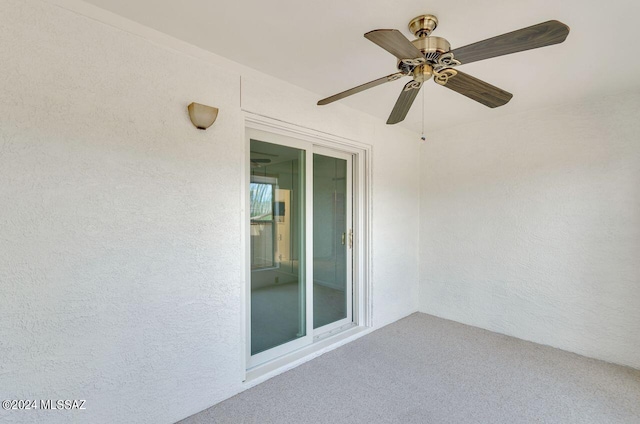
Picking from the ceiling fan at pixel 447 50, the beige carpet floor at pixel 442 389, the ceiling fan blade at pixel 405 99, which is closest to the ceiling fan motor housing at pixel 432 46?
the ceiling fan at pixel 447 50

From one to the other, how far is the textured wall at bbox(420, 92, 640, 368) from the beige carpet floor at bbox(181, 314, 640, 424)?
38 cm

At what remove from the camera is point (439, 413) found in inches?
77.5

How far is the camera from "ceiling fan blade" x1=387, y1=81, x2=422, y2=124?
5.50 ft

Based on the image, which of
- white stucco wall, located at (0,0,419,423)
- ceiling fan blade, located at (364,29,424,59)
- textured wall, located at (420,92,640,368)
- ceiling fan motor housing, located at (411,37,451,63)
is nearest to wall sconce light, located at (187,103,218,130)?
white stucco wall, located at (0,0,419,423)

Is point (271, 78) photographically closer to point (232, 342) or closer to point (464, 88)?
point (464, 88)

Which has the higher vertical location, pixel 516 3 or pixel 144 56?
pixel 516 3

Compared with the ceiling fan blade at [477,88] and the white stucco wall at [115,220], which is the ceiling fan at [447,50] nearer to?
the ceiling fan blade at [477,88]

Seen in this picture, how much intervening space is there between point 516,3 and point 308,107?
1618 millimetres

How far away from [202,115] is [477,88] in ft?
5.72

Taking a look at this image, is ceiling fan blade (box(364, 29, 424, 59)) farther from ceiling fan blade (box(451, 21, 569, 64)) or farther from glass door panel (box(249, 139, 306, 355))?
glass door panel (box(249, 139, 306, 355))

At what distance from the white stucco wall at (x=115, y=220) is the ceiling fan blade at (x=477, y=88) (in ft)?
4.61

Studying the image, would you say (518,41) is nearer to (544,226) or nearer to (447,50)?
(447,50)

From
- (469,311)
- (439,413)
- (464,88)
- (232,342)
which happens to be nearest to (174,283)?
(232,342)

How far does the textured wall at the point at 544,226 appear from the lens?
2.61m
